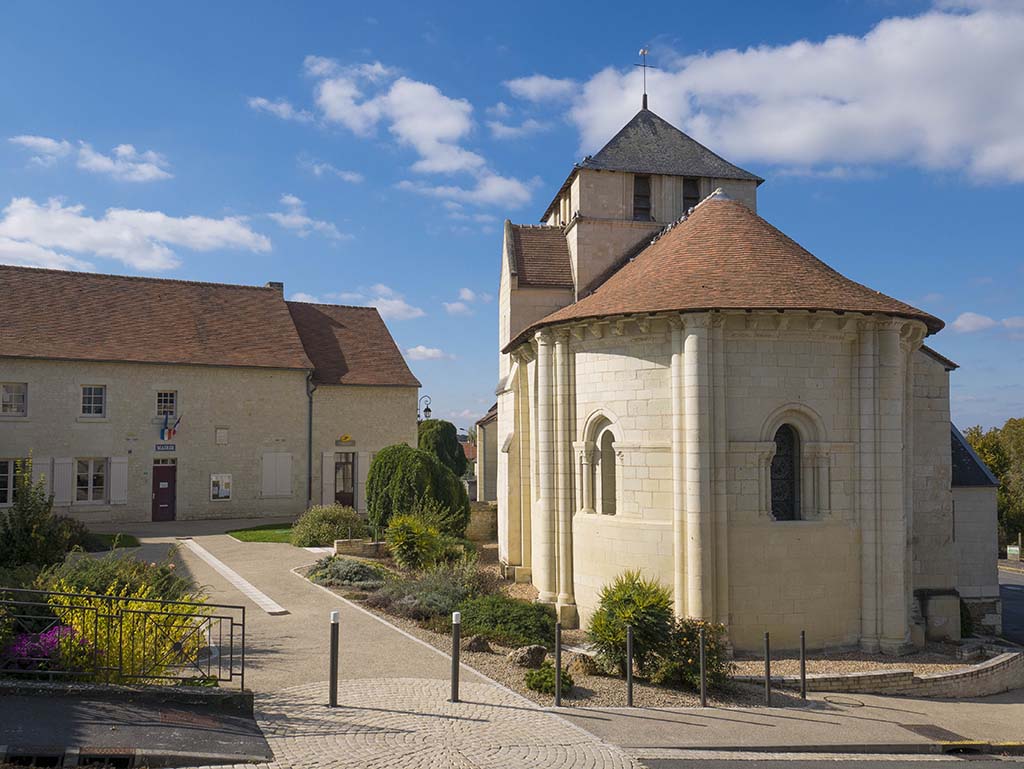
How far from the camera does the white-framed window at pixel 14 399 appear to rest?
24562 millimetres

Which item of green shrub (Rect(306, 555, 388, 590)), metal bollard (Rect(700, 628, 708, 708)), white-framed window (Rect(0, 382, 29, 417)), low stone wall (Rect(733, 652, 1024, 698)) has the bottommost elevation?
low stone wall (Rect(733, 652, 1024, 698))

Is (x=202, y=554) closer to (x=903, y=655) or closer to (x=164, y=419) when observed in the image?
(x=164, y=419)

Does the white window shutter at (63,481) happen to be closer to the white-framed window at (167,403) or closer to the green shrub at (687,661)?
the white-framed window at (167,403)

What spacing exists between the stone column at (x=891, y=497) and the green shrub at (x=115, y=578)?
1142 cm

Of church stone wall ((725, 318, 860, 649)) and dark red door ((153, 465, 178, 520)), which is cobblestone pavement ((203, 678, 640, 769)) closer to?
church stone wall ((725, 318, 860, 649))

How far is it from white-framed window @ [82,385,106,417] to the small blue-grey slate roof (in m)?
25.7

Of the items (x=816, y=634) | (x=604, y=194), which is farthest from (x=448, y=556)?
(x=604, y=194)

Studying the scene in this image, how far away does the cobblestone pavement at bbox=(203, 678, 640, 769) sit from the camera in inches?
291

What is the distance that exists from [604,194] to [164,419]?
1668 cm

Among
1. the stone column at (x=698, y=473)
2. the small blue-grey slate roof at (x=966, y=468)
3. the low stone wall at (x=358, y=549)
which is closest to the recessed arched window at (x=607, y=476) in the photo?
the stone column at (x=698, y=473)

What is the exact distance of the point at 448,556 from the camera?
19969 millimetres

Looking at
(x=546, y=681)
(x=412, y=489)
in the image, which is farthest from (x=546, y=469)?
(x=412, y=489)

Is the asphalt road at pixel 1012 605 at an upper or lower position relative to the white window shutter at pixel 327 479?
lower

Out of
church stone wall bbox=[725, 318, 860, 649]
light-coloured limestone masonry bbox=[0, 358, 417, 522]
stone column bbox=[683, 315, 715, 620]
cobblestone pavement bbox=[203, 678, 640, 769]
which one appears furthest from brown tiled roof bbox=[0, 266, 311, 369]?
cobblestone pavement bbox=[203, 678, 640, 769]
